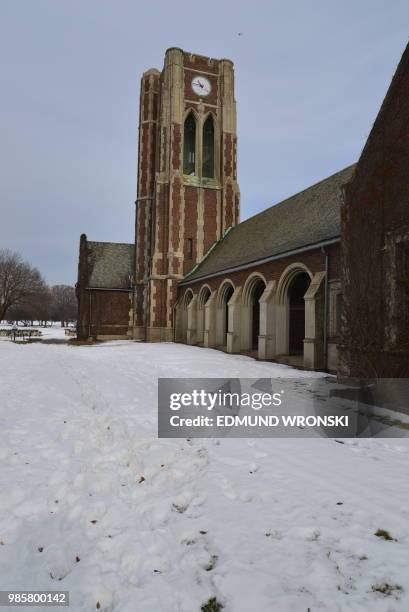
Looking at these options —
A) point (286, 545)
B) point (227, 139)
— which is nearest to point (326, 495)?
point (286, 545)

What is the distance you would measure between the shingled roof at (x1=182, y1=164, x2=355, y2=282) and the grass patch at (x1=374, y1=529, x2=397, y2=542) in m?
10.0

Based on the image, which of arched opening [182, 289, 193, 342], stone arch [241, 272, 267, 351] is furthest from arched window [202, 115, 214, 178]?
stone arch [241, 272, 267, 351]

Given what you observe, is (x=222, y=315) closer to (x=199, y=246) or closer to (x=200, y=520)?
(x=199, y=246)

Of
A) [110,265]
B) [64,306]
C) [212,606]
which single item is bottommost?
[212,606]

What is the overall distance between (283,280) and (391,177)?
23.9 feet

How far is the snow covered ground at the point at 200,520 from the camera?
2.49 m

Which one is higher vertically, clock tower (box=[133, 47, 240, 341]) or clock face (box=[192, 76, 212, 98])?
clock face (box=[192, 76, 212, 98])

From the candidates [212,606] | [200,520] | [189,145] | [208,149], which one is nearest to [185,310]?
[208,149]

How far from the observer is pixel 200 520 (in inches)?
129

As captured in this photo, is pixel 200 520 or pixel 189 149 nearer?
pixel 200 520

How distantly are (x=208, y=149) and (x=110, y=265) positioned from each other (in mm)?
13068

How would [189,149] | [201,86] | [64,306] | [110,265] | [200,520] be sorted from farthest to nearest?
1. [64,306]
2. [110,265]
3. [189,149]
4. [201,86]
5. [200,520]

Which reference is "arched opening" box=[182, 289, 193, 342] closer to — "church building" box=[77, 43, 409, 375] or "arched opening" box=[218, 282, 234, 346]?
"church building" box=[77, 43, 409, 375]

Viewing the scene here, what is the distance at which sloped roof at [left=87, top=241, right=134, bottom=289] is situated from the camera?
104 feet
